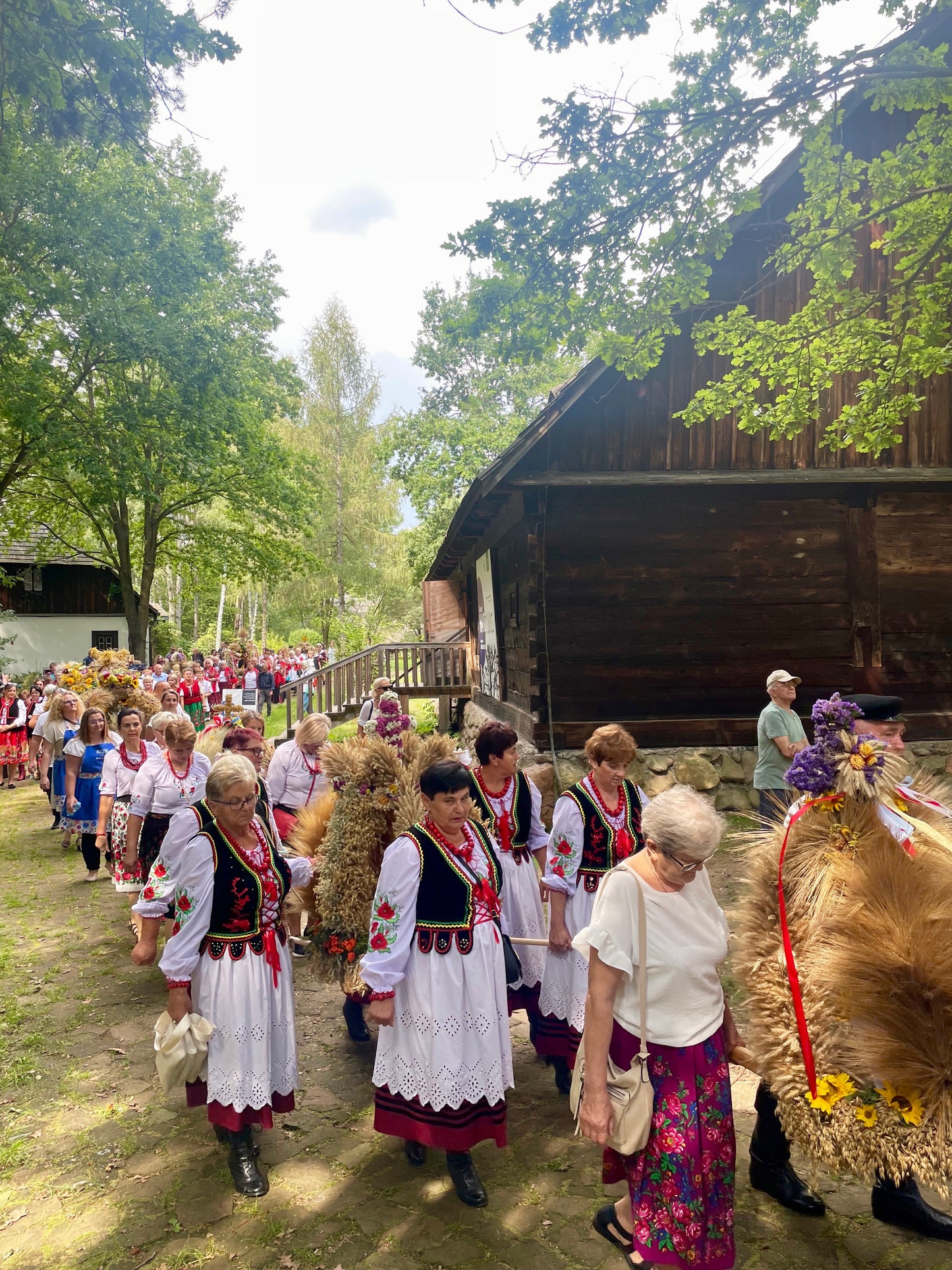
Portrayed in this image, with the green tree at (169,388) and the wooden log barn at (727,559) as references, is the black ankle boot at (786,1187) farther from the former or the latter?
the green tree at (169,388)

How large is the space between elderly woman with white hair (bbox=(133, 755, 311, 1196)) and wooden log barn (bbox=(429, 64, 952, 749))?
21.5 feet

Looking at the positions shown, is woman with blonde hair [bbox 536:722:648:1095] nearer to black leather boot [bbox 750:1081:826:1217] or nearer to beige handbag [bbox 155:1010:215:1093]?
black leather boot [bbox 750:1081:826:1217]

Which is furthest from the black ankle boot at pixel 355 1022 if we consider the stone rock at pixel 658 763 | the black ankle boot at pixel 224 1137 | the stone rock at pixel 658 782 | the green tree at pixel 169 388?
the green tree at pixel 169 388

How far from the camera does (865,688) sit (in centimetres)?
1026

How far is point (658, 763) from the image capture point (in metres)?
9.88

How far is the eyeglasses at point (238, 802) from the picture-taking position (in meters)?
3.41

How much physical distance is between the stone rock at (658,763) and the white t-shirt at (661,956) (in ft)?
24.5

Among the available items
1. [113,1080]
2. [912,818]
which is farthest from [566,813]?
[113,1080]

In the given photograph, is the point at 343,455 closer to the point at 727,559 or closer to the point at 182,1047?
the point at 727,559

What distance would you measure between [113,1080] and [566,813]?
2.80 meters

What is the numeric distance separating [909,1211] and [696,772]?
22.9 feet

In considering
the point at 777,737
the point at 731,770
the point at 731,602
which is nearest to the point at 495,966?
the point at 777,737

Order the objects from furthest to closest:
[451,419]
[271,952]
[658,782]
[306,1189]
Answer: [451,419]
[658,782]
[271,952]
[306,1189]

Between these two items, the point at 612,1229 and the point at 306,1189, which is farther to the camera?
the point at 306,1189
